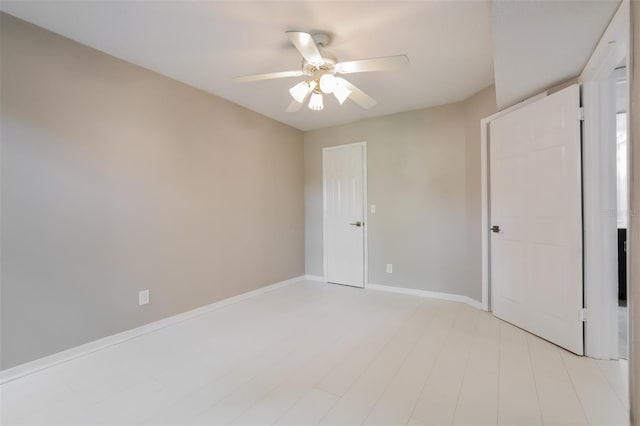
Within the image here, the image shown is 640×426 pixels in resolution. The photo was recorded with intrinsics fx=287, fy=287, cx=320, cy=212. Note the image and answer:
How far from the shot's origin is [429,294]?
364 centimetres

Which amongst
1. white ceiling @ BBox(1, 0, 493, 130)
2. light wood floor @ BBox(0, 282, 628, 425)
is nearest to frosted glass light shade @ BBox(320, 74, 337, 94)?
white ceiling @ BBox(1, 0, 493, 130)

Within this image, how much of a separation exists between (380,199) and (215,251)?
2248mm

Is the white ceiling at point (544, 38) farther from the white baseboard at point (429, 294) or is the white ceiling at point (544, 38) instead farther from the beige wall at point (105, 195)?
the beige wall at point (105, 195)

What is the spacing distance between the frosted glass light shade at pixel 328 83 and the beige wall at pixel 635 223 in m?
1.55

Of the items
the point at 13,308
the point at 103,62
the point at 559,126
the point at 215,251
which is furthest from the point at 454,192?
the point at 13,308

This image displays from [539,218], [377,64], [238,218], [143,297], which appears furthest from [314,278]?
[377,64]

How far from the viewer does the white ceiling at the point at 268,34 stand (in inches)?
72.0

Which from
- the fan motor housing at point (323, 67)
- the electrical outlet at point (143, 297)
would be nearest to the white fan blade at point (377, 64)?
the fan motor housing at point (323, 67)

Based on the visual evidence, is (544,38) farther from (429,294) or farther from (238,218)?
(238,218)

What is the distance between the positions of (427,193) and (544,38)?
207 centimetres

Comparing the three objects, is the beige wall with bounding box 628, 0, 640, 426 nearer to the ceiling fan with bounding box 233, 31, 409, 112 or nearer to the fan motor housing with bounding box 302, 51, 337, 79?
the ceiling fan with bounding box 233, 31, 409, 112

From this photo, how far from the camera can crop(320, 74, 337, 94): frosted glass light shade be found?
2064mm

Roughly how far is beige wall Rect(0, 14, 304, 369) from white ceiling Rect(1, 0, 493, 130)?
10.8 inches

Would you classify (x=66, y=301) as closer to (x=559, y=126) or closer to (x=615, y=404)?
(x=615, y=404)
